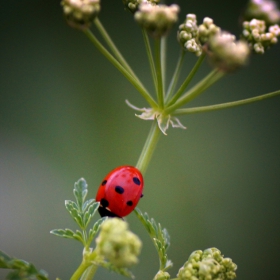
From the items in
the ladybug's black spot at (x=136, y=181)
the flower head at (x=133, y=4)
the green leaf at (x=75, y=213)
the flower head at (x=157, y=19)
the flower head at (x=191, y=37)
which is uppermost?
the flower head at (x=133, y=4)

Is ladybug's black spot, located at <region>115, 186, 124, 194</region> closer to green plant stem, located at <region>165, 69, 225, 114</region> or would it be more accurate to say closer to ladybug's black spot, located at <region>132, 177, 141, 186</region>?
ladybug's black spot, located at <region>132, 177, 141, 186</region>

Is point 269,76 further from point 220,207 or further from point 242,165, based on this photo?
point 220,207

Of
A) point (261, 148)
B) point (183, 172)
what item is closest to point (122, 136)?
point (183, 172)

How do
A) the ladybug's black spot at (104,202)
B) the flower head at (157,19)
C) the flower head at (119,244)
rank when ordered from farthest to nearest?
the ladybug's black spot at (104,202) → the flower head at (157,19) → the flower head at (119,244)

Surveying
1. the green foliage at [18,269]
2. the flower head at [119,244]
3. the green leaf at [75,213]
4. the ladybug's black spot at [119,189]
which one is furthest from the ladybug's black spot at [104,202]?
the flower head at [119,244]

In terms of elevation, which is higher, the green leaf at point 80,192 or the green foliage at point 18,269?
the green leaf at point 80,192

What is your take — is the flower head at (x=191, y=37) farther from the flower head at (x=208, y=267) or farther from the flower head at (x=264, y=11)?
the flower head at (x=208, y=267)
